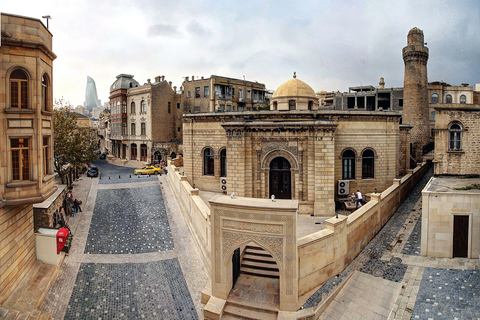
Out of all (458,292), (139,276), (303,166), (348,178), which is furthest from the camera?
(348,178)

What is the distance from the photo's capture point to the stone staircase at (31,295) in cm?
946

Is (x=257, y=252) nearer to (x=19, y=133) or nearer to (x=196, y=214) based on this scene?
(x=196, y=214)

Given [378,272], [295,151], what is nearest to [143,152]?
[295,151]

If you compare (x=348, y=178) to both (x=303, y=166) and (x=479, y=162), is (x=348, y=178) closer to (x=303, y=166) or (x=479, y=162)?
(x=303, y=166)

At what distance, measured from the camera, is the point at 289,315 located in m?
10.5

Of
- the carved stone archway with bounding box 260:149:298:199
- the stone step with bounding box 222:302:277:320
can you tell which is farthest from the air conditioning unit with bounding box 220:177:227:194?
the stone step with bounding box 222:302:277:320

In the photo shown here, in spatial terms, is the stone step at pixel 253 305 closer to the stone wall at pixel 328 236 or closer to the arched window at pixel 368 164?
the stone wall at pixel 328 236

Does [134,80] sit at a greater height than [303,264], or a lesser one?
greater

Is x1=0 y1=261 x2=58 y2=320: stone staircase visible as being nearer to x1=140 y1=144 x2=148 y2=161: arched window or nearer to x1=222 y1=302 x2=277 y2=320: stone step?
x1=222 y1=302 x2=277 y2=320: stone step

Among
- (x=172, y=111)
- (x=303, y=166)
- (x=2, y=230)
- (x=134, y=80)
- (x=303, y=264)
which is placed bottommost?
(x=303, y=264)

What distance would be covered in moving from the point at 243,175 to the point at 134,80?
36.3 m

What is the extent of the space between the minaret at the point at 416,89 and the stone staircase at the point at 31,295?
41.3m

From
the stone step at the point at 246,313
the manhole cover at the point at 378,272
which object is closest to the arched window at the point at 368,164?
the manhole cover at the point at 378,272

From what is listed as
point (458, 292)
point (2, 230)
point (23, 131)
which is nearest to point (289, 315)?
point (458, 292)
